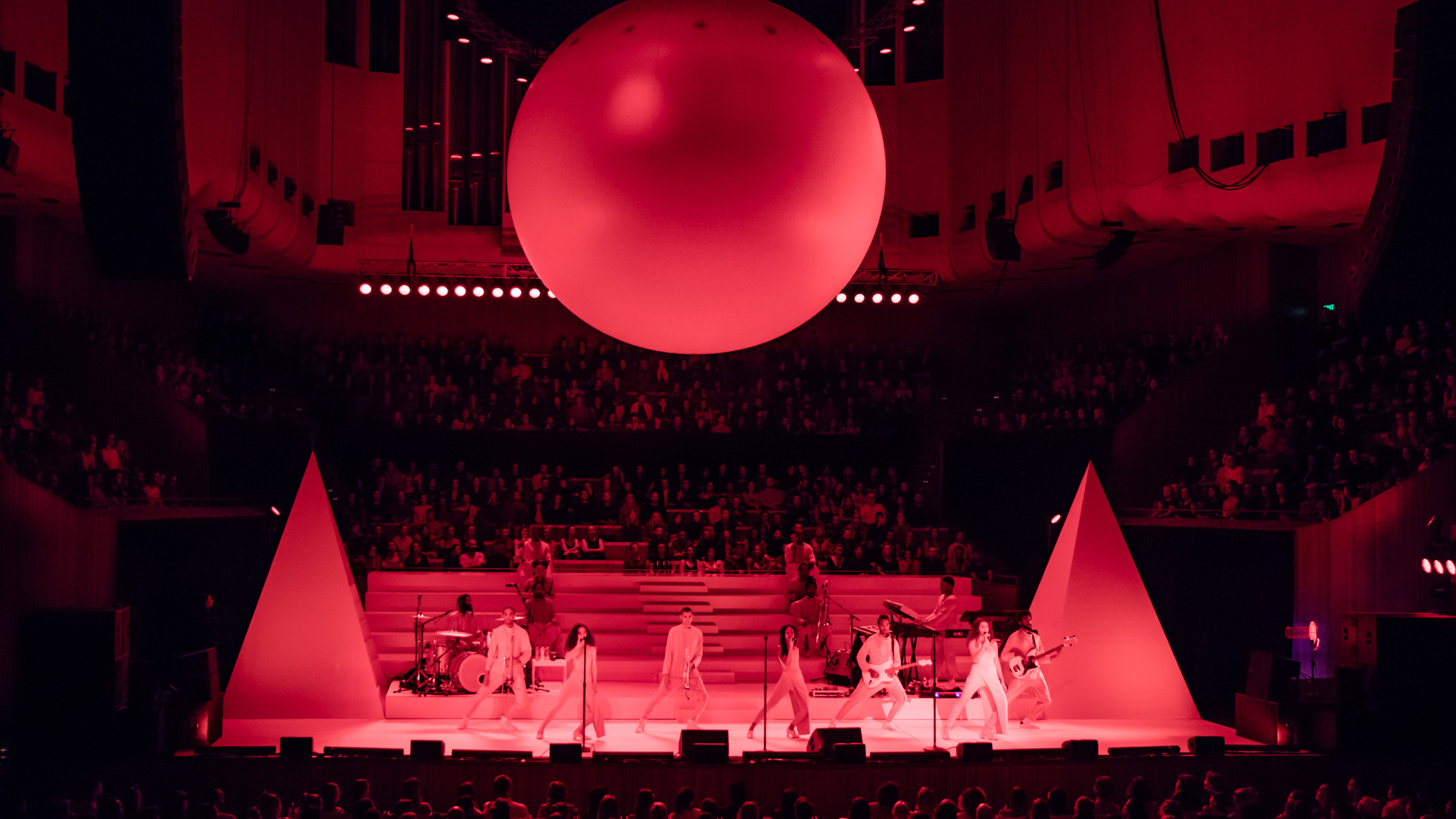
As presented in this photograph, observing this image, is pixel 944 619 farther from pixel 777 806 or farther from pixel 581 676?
pixel 777 806

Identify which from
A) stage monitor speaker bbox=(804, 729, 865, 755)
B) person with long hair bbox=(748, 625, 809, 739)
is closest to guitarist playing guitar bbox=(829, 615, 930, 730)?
person with long hair bbox=(748, 625, 809, 739)

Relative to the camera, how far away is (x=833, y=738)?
9.10 m

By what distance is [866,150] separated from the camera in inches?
145

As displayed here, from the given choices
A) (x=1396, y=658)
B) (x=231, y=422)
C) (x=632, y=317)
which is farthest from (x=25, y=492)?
(x=1396, y=658)

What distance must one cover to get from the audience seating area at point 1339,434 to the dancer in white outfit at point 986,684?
461cm

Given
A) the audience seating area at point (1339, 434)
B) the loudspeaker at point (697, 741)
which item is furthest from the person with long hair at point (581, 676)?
the audience seating area at point (1339, 434)

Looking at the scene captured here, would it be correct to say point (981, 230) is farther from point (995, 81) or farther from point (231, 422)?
point (231, 422)

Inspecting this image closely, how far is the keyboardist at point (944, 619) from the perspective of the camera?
44.0 feet

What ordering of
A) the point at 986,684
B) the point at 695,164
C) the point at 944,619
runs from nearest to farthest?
1. the point at 695,164
2. the point at 986,684
3. the point at 944,619

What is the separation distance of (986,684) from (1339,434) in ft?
22.1

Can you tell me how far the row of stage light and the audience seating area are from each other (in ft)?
32.0

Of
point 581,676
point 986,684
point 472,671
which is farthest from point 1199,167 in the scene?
point 472,671

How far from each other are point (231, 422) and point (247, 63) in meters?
5.61

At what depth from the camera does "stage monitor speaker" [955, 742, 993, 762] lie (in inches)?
349
